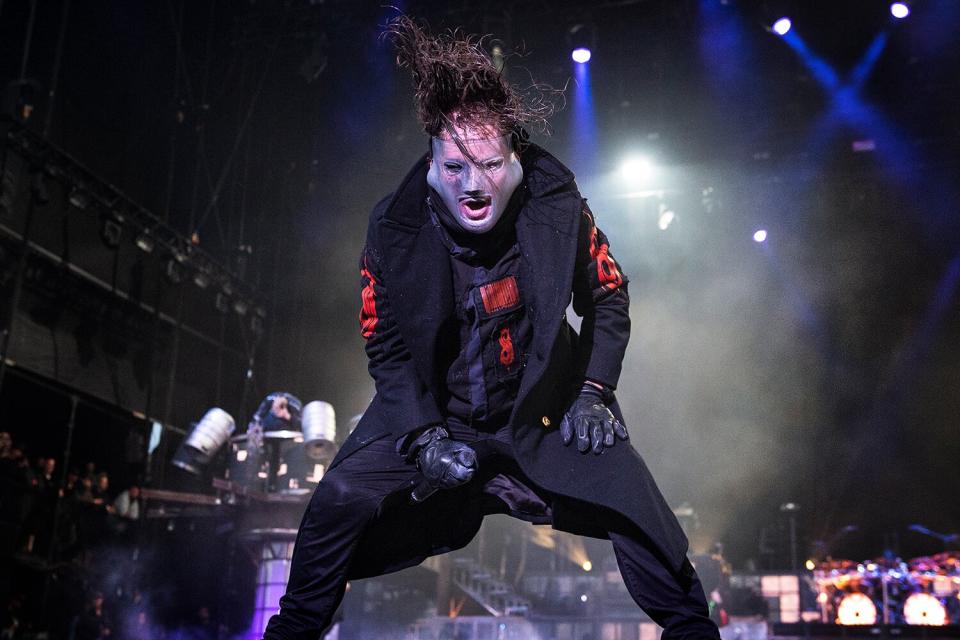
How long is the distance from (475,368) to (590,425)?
0.37 m

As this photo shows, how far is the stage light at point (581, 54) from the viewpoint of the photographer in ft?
36.9

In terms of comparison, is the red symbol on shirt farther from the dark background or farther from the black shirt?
the dark background

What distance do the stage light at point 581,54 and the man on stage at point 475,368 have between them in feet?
29.7

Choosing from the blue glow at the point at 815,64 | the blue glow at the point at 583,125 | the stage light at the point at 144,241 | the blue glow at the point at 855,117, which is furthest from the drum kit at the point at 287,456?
the blue glow at the point at 855,117

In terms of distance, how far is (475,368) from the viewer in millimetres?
2566

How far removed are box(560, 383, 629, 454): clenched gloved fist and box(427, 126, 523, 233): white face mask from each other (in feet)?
1.85

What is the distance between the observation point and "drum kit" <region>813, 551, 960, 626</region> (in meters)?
11.8

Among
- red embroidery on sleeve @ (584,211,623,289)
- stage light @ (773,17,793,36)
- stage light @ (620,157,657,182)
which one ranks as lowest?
red embroidery on sleeve @ (584,211,623,289)

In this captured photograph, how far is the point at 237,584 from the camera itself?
9414mm

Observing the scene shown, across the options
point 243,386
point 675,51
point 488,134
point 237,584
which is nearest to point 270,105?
point 243,386

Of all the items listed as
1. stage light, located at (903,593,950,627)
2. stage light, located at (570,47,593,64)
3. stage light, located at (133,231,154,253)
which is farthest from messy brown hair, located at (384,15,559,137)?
stage light, located at (903,593,950,627)

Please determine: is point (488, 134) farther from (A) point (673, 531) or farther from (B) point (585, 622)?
(B) point (585, 622)

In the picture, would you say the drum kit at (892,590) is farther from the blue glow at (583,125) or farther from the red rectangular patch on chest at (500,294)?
the red rectangular patch on chest at (500,294)

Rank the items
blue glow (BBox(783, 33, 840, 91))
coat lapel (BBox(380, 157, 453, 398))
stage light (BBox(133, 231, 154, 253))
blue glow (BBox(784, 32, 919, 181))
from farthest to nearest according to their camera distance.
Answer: blue glow (BBox(784, 32, 919, 181)) < blue glow (BBox(783, 33, 840, 91)) < stage light (BBox(133, 231, 154, 253)) < coat lapel (BBox(380, 157, 453, 398))
